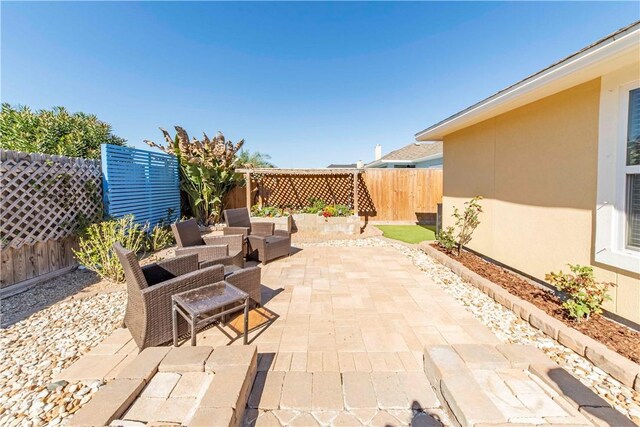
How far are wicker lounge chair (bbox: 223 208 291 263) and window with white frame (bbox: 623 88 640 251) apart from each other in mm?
5486

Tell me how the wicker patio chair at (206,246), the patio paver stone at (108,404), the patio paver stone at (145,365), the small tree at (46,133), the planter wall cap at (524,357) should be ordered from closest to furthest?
the patio paver stone at (108,404)
the patio paver stone at (145,365)
the planter wall cap at (524,357)
the wicker patio chair at (206,246)
the small tree at (46,133)

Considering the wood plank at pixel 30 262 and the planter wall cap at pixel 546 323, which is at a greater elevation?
the wood plank at pixel 30 262

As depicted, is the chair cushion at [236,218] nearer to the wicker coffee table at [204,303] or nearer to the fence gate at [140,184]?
the fence gate at [140,184]

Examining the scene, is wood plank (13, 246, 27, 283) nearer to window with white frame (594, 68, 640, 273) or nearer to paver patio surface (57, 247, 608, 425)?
paver patio surface (57, 247, 608, 425)

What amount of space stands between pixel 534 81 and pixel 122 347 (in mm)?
5853

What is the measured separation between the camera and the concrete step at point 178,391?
1.55m

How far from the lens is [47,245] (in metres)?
4.92

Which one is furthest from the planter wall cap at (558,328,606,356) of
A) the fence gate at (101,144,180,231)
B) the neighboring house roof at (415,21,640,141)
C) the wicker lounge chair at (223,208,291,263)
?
the fence gate at (101,144,180,231)

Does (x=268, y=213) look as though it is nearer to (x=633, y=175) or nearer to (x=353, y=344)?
(x=353, y=344)

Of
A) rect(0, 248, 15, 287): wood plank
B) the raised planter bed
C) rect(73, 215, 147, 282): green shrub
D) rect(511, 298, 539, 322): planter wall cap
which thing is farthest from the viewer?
the raised planter bed

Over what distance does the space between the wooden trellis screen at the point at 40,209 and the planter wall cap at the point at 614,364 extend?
7.86 meters

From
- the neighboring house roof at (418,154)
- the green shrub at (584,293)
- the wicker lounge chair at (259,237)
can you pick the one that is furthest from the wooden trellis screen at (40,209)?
the neighboring house roof at (418,154)

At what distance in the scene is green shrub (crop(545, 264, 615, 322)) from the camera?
2.93 m

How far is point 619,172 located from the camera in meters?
3.03
